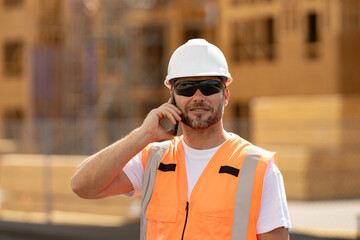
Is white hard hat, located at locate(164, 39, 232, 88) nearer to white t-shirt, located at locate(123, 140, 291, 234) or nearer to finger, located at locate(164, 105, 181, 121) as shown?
finger, located at locate(164, 105, 181, 121)

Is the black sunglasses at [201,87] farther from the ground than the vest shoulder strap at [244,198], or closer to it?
farther from the ground

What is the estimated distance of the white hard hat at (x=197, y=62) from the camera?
321 centimetres

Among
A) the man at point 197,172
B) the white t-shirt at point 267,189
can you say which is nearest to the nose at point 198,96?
the man at point 197,172

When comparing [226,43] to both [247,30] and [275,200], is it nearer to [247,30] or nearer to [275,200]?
[247,30]

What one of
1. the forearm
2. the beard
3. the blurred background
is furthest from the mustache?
the blurred background

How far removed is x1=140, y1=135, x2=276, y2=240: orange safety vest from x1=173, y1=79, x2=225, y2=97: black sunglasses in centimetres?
24

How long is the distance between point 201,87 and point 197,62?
5.1 inches

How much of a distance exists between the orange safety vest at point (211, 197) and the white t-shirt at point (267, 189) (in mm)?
23

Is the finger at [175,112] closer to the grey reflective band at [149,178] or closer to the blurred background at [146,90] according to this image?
the grey reflective band at [149,178]

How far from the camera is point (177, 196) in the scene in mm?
3133

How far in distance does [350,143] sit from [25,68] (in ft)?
69.6

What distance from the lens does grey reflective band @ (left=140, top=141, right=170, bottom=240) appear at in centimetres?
327

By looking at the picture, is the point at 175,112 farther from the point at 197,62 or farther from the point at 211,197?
the point at 211,197

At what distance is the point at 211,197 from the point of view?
305cm
